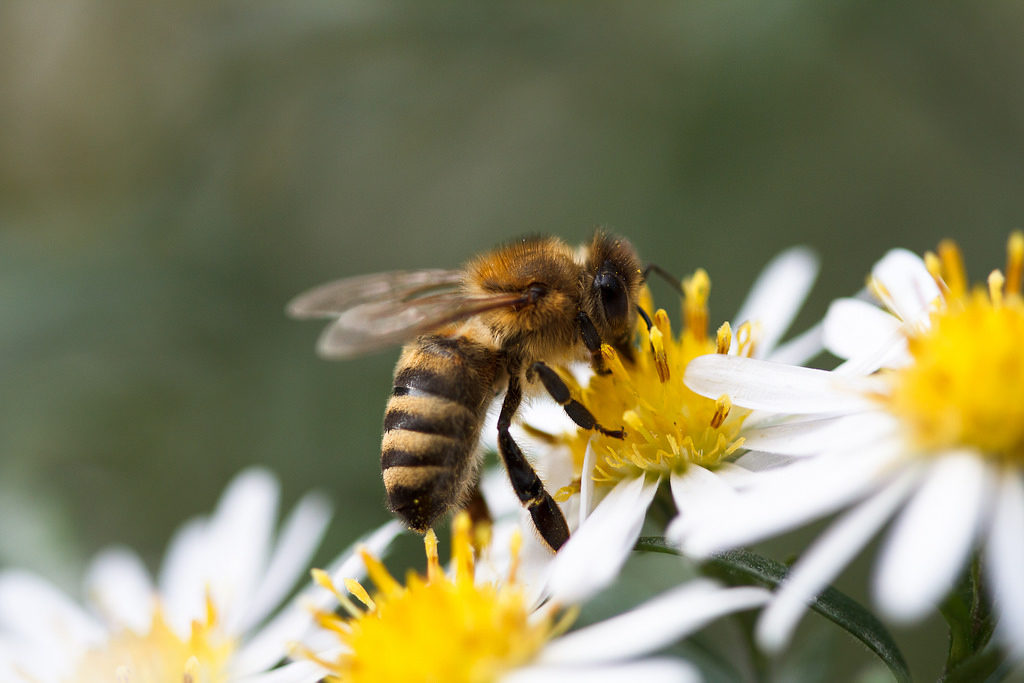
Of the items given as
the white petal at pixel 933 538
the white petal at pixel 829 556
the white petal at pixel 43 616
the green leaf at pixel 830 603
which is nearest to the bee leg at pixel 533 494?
the green leaf at pixel 830 603

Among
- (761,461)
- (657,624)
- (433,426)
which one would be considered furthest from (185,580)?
(657,624)

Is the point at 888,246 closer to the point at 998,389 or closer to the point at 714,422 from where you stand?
the point at 714,422

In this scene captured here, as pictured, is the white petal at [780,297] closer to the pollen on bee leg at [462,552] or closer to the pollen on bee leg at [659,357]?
the pollen on bee leg at [659,357]

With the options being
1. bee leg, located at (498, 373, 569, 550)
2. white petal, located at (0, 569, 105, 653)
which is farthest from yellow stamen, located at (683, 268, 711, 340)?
white petal, located at (0, 569, 105, 653)

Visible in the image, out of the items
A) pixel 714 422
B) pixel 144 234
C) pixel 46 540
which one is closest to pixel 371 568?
pixel 714 422

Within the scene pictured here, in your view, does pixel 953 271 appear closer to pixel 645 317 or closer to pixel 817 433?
pixel 817 433

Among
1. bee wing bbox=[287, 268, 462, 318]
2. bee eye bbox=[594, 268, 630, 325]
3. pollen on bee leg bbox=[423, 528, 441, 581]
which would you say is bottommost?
pollen on bee leg bbox=[423, 528, 441, 581]

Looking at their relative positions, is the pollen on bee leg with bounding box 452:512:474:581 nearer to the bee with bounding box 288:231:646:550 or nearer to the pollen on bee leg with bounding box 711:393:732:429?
the bee with bounding box 288:231:646:550

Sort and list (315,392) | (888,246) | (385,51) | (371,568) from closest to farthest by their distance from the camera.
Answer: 1. (371,568)
2. (315,392)
3. (385,51)
4. (888,246)
